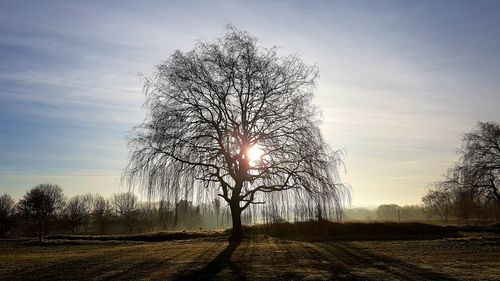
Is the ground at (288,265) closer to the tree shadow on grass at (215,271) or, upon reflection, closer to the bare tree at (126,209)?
the tree shadow on grass at (215,271)

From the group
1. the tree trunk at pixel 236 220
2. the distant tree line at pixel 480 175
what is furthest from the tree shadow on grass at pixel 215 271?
the distant tree line at pixel 480 175

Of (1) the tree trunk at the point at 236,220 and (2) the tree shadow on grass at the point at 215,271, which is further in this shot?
(1) the tree trunk at the point at 236,220

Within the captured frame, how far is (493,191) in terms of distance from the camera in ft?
123

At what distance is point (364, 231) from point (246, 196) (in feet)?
53.4

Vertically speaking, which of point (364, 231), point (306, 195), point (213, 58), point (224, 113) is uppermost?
point (213, 58)

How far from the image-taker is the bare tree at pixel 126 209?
73.4m

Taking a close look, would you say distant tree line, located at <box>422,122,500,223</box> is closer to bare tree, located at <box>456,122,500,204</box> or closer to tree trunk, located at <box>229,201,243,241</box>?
→ bare tree, located at <box>456,122,500,204</box>

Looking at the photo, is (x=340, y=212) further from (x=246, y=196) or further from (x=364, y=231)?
(x=364, y=231)

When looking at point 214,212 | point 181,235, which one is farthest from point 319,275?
point 181,235

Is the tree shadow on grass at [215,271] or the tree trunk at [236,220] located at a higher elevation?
the tree trunk at [236,220]

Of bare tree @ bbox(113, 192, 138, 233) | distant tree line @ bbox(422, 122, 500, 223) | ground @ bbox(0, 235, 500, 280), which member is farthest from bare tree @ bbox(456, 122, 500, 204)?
bare tree @ bbox(113, 192, 138, 233)

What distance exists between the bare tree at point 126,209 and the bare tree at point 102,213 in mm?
2012

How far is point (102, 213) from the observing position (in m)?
89.1

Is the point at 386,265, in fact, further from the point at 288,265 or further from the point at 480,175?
the point at 480,175
